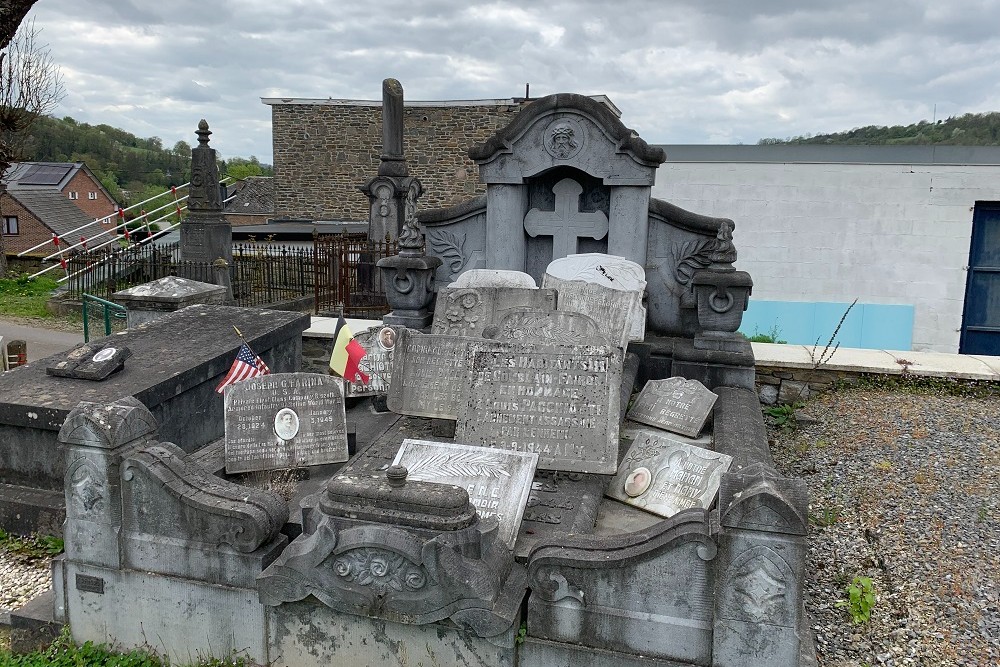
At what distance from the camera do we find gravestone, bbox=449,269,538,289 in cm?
750

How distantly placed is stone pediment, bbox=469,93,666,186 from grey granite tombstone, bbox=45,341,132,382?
4.13 metres

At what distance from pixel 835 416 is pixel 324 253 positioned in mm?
10112

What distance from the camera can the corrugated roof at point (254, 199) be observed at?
34031 millimetres

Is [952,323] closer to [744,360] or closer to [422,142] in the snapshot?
[744,360]

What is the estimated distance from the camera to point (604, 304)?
697 centimetres

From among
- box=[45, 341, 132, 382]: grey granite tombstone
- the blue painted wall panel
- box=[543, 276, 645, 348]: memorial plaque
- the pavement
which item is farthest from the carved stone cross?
the pavement

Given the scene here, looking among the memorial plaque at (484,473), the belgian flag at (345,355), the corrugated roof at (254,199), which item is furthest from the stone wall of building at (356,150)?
the memorial plaque at (484,473)

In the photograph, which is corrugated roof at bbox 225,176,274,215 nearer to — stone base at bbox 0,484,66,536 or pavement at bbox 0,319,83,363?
pavement at bbox 0,319,83,363

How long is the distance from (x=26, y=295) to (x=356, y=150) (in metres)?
14.5

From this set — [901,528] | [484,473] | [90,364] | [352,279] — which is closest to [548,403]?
[484,473]

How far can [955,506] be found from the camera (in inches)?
198

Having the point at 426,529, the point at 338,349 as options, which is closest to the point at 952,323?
the point at 338,349

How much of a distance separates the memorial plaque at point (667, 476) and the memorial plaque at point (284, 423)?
1.94 meters

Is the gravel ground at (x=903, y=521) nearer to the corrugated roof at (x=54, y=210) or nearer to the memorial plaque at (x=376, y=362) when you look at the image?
the memorial plaque at (x=376, y=362)
